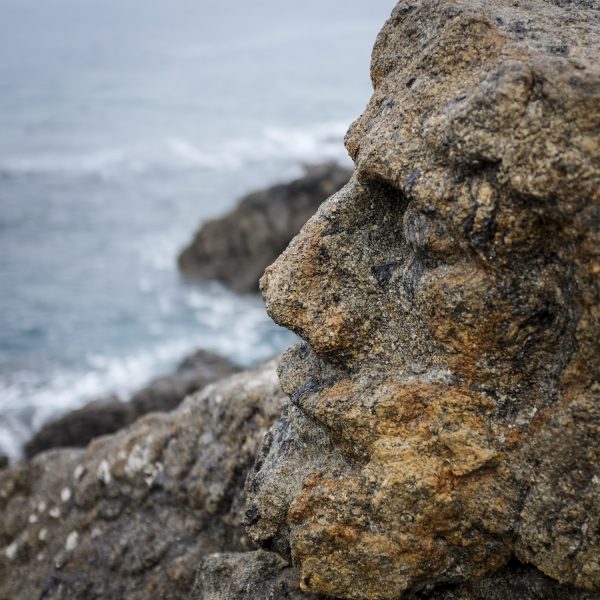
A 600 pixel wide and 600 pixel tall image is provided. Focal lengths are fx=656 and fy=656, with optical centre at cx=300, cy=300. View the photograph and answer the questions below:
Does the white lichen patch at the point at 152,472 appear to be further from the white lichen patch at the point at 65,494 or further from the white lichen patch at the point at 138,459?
the white lichen patch at the point at 65,494

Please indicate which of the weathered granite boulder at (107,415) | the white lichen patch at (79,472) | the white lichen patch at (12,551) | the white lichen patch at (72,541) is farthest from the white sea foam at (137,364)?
the white lichen patch at (72,541)

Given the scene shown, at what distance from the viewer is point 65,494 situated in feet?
29.7

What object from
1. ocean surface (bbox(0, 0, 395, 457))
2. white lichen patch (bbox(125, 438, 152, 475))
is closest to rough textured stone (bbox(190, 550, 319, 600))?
white lichen patch (bbox(125, 438, 152, 475))

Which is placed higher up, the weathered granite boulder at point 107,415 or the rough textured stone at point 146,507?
the rough textured stone at point 146,507

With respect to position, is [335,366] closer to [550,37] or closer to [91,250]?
[550,37]

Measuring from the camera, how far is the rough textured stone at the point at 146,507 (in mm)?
7644

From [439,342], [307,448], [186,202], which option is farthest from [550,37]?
[186,202]

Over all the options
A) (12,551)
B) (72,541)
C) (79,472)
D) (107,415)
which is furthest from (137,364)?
(72,541)

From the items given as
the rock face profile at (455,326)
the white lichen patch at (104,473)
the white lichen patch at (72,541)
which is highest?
the rock face profile at (455,326)

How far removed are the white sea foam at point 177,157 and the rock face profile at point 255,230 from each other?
20.9 meters

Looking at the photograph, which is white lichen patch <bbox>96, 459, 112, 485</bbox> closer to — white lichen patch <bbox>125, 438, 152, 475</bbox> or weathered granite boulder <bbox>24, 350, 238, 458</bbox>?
white lichen patch <bbox>125, 438, 152, 475</bbox>

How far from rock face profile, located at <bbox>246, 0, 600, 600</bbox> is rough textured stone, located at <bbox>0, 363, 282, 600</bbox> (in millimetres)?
2179

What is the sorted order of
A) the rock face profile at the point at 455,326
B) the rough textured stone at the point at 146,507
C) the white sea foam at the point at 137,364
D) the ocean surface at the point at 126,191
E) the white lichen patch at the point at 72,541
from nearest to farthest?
the rock face profile at the point at 455,326
the rough textured stone at the point at 146,507
the white lichen patch at the point at 72,541
the white sea foam at the point at 137,364
the ocean surface at the point at 126,191

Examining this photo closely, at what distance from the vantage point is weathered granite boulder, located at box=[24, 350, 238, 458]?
675 inches
